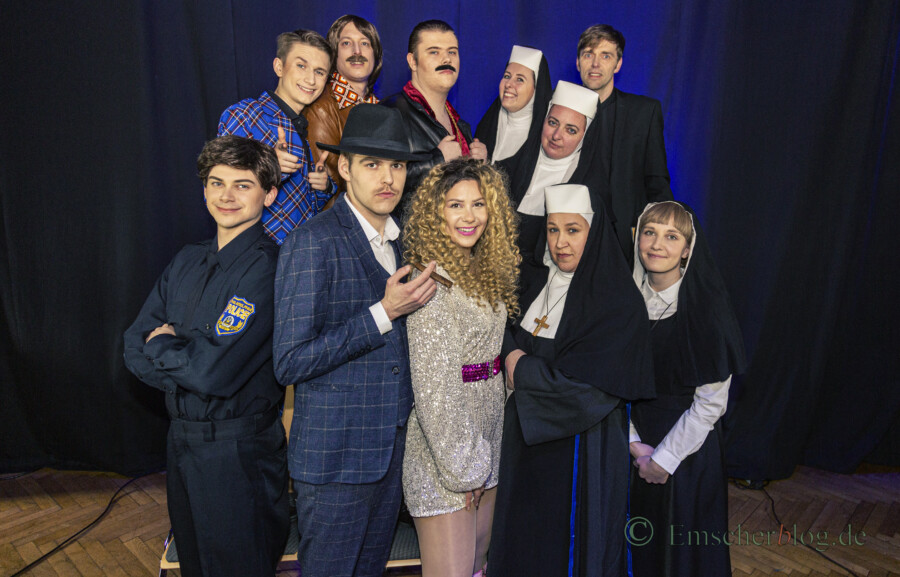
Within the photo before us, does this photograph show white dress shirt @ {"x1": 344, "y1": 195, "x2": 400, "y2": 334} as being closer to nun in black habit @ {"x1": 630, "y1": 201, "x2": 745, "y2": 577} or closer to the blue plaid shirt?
the blue plaid shirt

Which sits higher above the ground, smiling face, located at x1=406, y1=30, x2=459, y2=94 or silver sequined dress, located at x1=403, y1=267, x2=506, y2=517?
smiling face, located at x1=406, y1=30, x2=459, y2=94

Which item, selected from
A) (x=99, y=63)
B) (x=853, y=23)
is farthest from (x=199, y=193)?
→ (x=853, y=23)

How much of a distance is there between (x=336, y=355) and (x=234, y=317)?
46 cm

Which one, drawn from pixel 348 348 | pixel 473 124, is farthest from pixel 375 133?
pixel 473 124

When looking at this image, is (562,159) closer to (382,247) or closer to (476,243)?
(476,243)

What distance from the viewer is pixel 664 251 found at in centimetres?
254

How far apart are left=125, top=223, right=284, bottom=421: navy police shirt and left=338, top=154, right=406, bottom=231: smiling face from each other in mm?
452

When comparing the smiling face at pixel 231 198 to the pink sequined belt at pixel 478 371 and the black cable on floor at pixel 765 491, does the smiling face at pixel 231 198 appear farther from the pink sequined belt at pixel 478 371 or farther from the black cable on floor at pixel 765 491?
the black cable on floor at pixel 765 491

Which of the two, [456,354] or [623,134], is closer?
[456,354]

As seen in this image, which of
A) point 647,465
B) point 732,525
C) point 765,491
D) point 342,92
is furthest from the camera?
point 765,491

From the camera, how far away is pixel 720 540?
98.2 inches

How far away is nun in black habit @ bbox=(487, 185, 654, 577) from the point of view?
236 cm

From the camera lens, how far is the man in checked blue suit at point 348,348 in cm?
198

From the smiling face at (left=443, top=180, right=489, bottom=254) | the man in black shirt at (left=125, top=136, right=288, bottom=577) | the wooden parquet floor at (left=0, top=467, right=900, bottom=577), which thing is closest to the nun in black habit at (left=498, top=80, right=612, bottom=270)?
the smiling face at (left=443, top=180, right=489, bottom=254)
